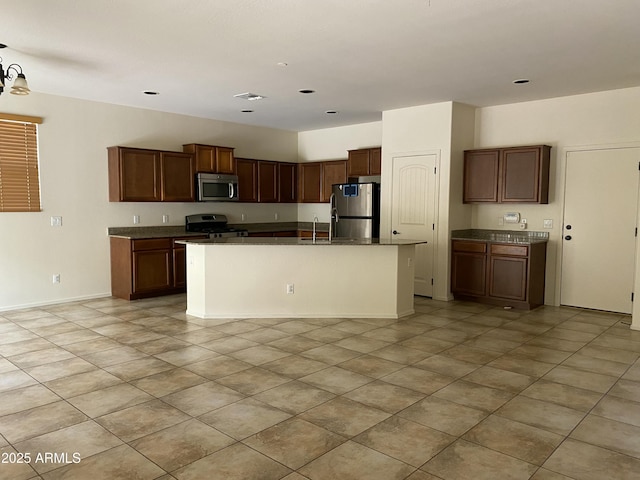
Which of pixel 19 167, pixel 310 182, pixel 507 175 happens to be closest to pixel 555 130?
pixel 507 175

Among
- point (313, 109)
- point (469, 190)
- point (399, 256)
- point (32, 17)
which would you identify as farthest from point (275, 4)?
point (469, 190)

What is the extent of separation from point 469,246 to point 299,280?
8.26 ft

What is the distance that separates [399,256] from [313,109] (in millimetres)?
2857

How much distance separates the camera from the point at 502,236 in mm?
6652

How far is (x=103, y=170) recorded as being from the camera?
6746 millimetres

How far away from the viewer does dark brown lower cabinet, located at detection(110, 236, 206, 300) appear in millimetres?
6547

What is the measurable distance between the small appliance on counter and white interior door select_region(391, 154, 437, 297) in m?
2.70

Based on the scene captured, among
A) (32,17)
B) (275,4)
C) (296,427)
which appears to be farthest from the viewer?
(32,17)

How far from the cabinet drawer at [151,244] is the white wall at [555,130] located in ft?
15.0

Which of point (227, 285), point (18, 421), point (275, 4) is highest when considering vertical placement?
point (275, 4)

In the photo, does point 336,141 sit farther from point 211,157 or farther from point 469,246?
point 469,246

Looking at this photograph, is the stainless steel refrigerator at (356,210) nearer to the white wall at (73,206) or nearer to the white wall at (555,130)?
the white wall at (555,130)

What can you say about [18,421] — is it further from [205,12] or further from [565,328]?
[565,328]

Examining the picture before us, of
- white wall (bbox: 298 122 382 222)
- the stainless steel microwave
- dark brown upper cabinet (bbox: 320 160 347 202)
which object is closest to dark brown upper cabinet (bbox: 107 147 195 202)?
the stainless steel microwave
